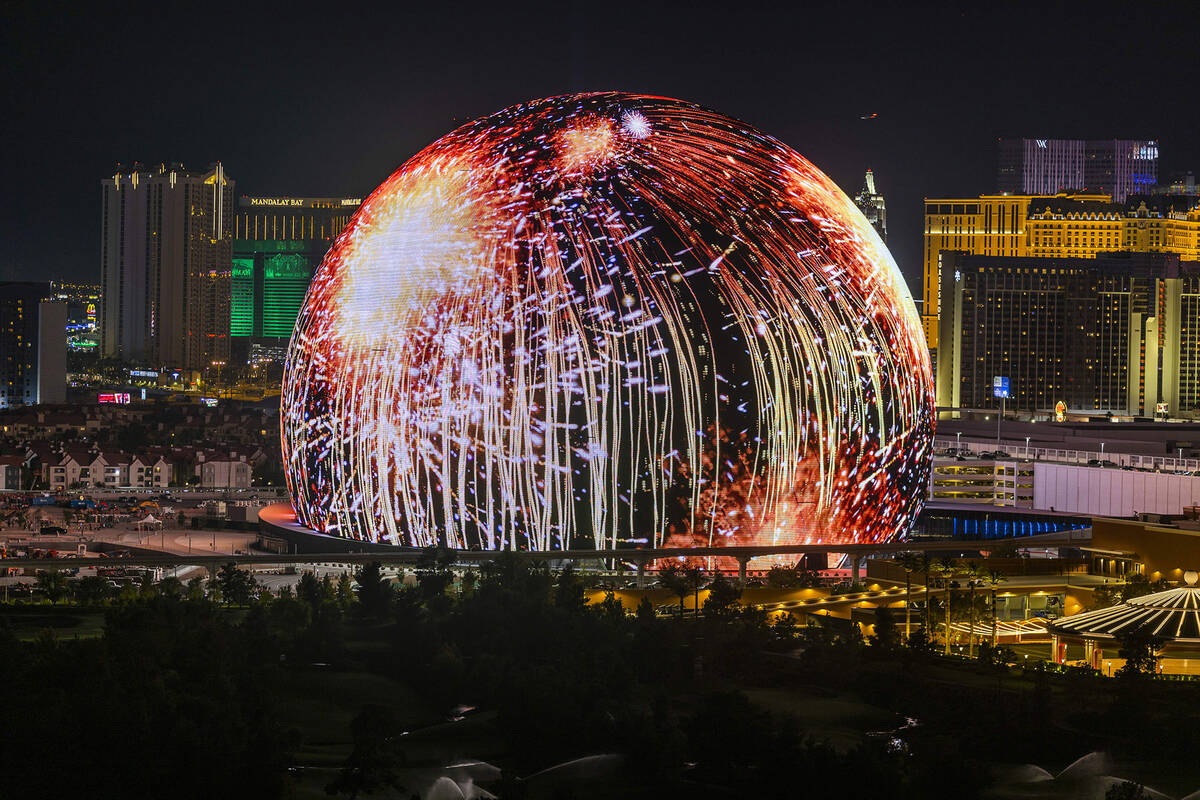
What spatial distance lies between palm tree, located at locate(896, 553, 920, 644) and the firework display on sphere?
1.56 m

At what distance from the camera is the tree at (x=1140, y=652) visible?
2753cm

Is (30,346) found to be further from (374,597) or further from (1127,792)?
(1127,792)

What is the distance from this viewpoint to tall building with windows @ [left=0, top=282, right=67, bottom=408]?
5379 inches

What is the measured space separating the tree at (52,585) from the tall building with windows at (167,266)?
13913 cm

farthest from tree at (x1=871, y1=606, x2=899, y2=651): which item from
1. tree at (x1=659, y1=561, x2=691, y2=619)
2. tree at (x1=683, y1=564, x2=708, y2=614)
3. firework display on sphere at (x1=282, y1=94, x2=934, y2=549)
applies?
firework display on sphere at (x1=282, y1=94, x2=934, y2=549)

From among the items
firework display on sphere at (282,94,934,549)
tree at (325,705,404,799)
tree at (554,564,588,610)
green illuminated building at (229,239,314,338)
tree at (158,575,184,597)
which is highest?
green illuminated building at (229,239,314,338)

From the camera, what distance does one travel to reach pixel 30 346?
138 meters

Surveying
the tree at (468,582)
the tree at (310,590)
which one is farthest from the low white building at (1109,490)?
the tree at (310,590)

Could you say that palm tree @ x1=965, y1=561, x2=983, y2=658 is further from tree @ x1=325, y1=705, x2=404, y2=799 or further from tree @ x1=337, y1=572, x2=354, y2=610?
tree @ x1=325, y1=705, x2=404, y2=799

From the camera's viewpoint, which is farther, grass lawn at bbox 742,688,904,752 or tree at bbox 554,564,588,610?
tree at bbox 554,564,588,610

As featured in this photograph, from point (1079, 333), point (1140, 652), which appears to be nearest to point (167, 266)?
point (1079, 333)

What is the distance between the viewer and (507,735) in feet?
80.4

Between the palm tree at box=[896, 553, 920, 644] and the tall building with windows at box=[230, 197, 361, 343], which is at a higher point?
the tall building with windows at box=[230, 197, 361, 343]

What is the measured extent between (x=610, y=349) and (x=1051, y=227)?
12730 centimetres
